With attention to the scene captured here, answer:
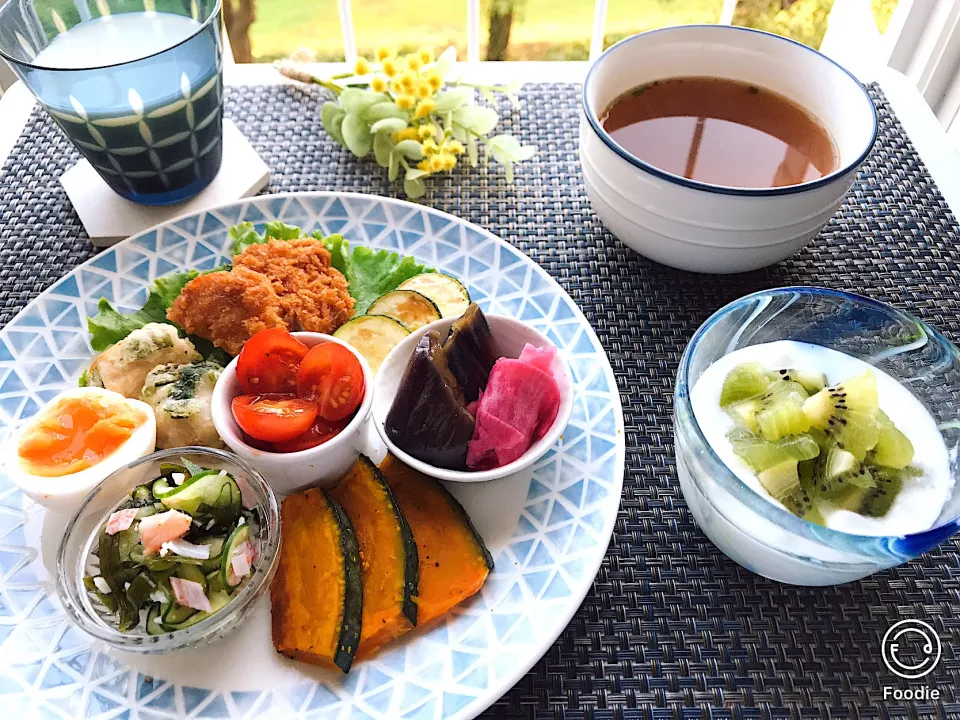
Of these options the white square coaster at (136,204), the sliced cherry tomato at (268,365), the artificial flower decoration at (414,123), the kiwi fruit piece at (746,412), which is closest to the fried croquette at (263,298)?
the sliced cherry tomato at (268,365)

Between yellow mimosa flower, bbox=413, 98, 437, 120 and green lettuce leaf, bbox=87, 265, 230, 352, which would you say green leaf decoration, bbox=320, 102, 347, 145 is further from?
green lettuce leaf, bbox=87, 265, 230, 352

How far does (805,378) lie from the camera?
1444 mm

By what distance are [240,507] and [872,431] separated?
47.0 inches

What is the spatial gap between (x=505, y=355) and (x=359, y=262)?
528 mm

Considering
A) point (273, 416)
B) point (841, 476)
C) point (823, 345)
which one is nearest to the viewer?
point (841, 476)

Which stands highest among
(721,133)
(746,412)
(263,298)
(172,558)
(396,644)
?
(721,133)

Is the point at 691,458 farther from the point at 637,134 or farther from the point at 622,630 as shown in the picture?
the point at 637,134

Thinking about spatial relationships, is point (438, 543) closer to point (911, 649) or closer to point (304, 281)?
point (304, 281)

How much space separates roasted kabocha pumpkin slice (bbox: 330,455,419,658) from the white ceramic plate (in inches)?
2.2

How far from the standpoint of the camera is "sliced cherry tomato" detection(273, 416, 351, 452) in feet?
4.96

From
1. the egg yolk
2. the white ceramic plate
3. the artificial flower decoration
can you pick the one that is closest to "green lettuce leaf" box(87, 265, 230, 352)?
the white ceramic plate

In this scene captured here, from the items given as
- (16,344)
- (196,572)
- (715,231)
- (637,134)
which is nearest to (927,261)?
(715,231)

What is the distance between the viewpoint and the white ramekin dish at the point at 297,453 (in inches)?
58.5

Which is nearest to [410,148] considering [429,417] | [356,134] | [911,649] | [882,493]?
[356,134]
